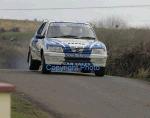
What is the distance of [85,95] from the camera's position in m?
14.3

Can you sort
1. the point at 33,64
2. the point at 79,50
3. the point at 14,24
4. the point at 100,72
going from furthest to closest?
the point at 14,24 < the point at 33,64 < the point at 100,72 < the point at 79,50

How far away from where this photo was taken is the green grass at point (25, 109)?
36.9ft

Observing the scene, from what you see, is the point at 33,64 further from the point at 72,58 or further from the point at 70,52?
the point at 70,52

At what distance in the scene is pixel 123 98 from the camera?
1432cm

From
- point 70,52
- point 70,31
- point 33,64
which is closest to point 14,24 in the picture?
point 33,64

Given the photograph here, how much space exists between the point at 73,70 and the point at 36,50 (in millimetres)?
1948

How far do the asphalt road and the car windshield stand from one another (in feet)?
5.60

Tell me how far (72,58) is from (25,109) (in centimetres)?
734

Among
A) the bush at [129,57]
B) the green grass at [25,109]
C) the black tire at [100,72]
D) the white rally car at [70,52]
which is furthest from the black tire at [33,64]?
the green grass at [25,109]

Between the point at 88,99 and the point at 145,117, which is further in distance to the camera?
the point at 88,99

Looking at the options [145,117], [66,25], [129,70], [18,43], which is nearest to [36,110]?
[145,117]

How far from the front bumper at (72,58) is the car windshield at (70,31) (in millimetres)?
952

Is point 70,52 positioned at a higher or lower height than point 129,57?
higher

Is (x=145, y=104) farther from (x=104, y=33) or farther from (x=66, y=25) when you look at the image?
(x=104, y=33)
